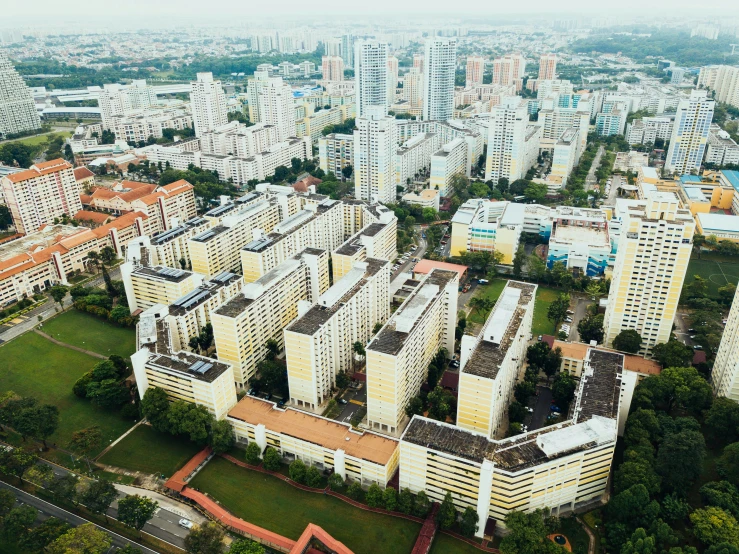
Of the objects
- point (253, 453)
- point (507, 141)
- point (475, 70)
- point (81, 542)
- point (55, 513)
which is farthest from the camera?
point (475, 70)

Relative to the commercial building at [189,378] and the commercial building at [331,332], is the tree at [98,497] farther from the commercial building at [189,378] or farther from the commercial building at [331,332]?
the commercial building at [331,332]

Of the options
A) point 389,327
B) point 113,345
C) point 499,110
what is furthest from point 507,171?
point 113,345

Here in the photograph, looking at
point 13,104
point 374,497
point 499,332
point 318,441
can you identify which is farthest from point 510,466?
point 13,104

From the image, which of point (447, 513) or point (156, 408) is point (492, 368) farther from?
point (156, 408)

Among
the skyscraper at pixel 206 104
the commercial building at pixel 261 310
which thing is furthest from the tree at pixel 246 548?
the skyscraper at pixel 206 104

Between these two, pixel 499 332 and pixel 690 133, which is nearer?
pixel 499 332

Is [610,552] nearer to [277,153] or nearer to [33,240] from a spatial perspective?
[33,240]
